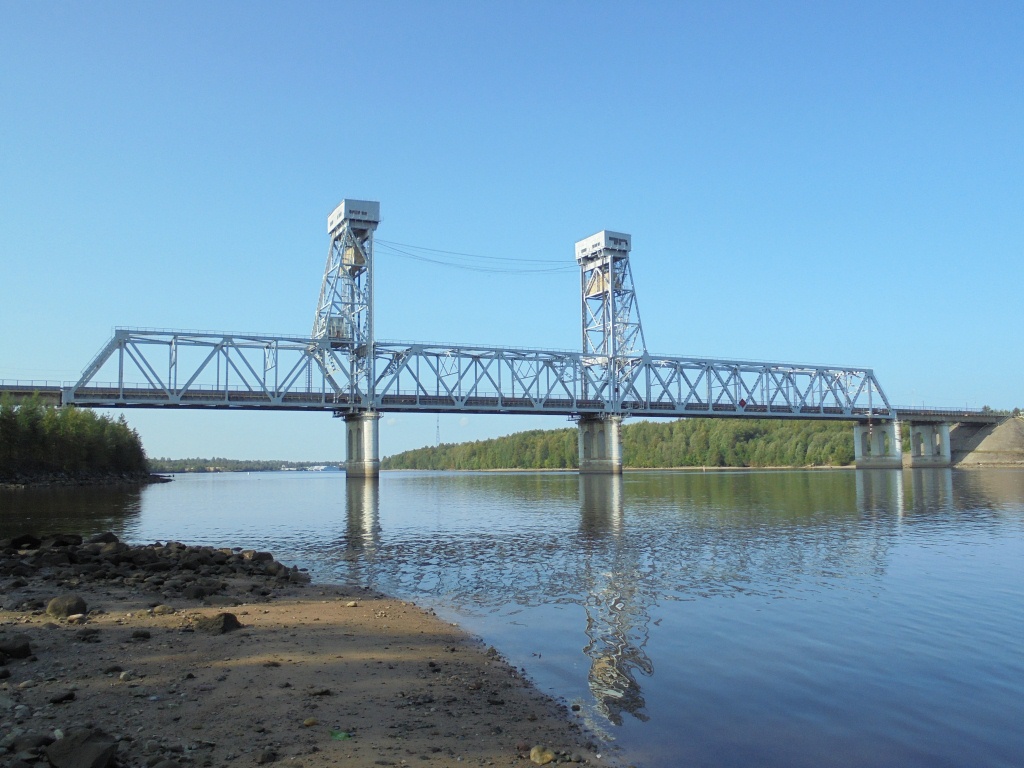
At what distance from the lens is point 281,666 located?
10.9 meters

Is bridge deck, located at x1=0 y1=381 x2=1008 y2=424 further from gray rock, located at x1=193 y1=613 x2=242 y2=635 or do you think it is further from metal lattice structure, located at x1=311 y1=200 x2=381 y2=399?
gray rock, located at x1=193 y1=613 x2=242 y2=635

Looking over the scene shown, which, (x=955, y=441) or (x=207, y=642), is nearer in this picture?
(x=207, y=642)

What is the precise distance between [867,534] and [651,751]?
1018 inches

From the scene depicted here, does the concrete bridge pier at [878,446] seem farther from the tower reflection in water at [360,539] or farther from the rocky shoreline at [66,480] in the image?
the rocky shoreline at [66,480]

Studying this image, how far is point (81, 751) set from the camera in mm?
6613

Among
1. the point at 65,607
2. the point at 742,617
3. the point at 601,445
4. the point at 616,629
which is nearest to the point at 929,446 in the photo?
the point at 601,445

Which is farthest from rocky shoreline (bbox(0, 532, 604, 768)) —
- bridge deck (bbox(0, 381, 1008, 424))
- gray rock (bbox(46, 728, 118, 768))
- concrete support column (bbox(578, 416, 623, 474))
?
concrete support column (bbox(578, 416, 623, 474))

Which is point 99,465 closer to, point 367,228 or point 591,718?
point 367,228

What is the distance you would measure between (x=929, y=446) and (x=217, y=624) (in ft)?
516

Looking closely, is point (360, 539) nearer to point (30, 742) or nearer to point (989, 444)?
point (30, 742)

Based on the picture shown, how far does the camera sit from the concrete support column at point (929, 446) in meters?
142

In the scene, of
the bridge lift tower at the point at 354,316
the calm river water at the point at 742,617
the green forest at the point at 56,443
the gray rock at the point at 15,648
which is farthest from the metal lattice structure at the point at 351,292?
the gray rock at the point at 15,648

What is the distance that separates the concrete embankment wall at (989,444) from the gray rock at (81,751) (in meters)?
152

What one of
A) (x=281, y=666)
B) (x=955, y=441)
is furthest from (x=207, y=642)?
(x=955, y=441)
